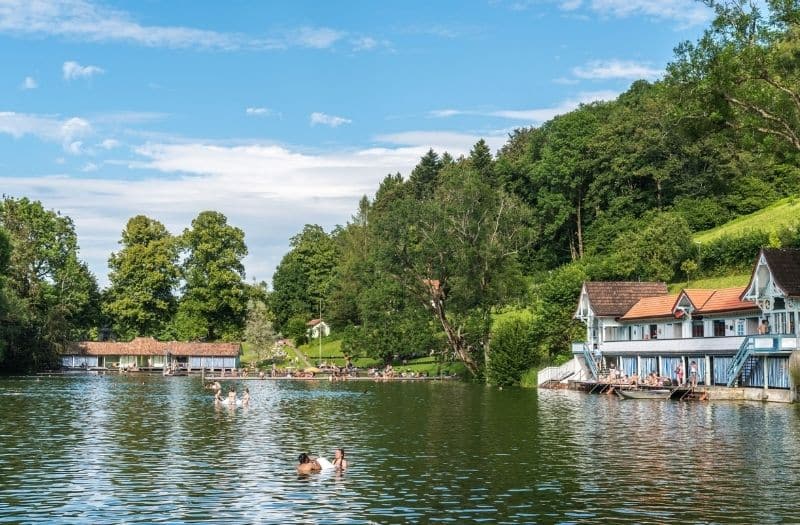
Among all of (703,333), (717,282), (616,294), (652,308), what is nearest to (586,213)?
(717,282)

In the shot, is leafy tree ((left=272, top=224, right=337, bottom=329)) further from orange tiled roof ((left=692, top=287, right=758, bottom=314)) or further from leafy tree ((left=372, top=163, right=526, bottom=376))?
orange tiled roof ((left=692, top=287, right=758, bottom=314))

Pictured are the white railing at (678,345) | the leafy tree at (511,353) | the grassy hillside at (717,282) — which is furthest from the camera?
the grassy hillside at (717,282)

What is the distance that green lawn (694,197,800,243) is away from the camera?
10031 cm

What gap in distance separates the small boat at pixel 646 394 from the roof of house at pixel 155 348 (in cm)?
7500

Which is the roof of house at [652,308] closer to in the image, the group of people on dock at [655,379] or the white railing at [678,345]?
the white railing at [678,345]

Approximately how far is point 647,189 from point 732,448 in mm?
89834

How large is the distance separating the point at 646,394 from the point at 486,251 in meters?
28.9

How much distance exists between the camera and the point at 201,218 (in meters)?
138

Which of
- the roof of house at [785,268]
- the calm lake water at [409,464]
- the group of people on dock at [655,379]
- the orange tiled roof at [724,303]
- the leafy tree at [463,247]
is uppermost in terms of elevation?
the leafy tree at [463,247]

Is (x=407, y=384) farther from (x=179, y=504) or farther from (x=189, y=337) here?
(x=179, y=504)

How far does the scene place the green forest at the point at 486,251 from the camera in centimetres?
9106

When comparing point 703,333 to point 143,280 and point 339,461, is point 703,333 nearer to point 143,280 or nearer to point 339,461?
point 339,461

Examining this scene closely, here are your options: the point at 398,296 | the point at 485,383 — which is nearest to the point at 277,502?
the point at 485,383

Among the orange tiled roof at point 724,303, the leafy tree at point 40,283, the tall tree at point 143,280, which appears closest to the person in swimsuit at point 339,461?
the orange tiled roof at point 724,303
